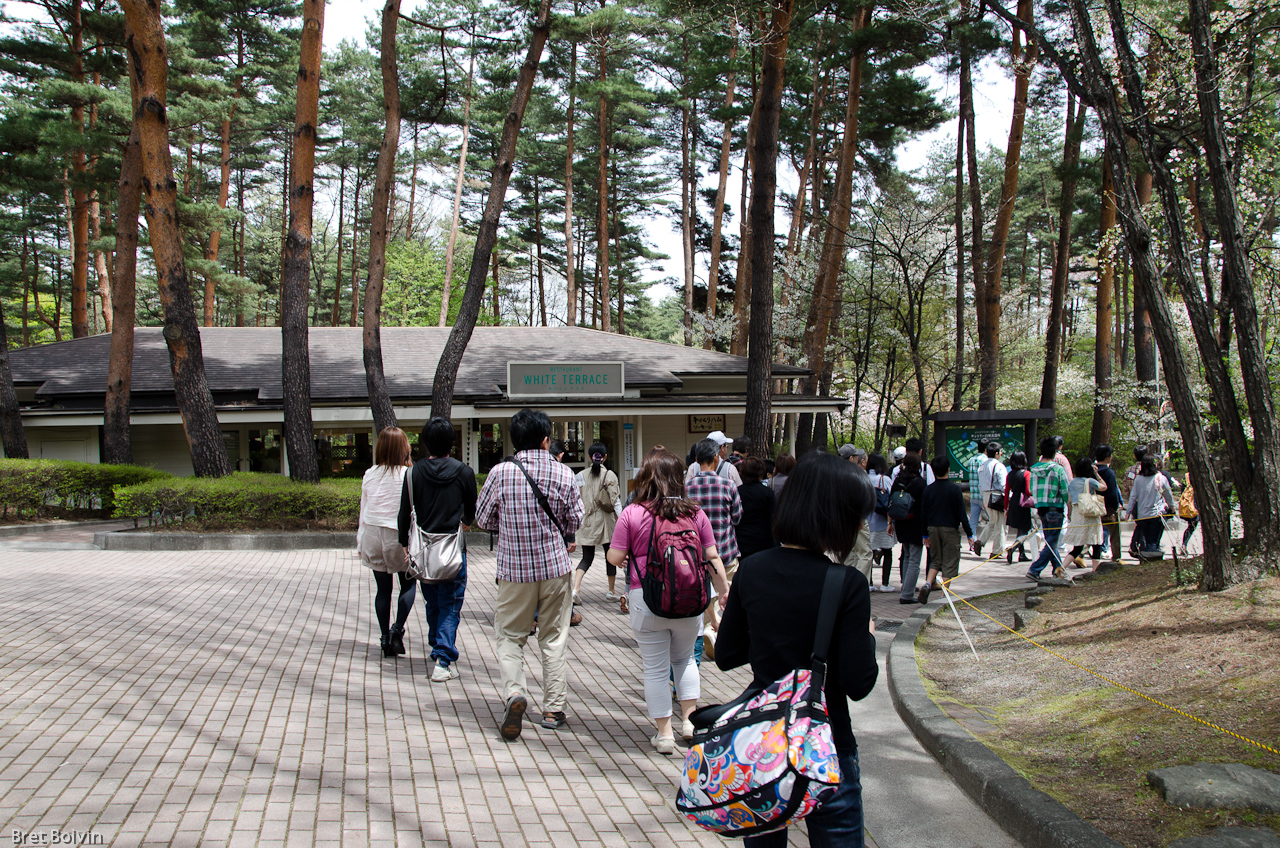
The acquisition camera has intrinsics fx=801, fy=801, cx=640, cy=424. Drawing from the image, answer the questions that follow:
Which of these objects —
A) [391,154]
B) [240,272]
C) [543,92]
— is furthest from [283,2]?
[240,272]

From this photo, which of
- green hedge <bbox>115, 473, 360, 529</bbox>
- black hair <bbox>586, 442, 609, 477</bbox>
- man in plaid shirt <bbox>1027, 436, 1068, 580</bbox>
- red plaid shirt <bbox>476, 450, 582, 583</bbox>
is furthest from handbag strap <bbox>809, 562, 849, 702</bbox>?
green hedge <bbox>115, 473, 360, 529</bbox>

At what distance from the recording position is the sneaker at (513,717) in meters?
4.56

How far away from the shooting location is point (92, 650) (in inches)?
238

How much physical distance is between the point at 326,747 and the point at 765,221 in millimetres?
9485

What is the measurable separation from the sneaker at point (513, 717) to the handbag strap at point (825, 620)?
8.91 feet

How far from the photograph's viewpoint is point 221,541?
1266 cm

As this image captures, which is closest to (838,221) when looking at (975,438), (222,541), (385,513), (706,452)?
(975,438)

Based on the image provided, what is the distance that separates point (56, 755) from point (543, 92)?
26.6 m

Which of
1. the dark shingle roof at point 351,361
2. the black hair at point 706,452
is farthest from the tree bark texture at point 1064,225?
the black hair at point 706,452

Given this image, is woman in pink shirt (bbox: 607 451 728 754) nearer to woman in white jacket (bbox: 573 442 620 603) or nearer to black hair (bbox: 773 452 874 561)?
black hair (bbox: 773 452 874 561)

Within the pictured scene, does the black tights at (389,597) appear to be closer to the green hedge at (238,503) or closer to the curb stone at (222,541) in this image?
the curb stone at (222,541)

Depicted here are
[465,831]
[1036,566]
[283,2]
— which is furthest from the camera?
[283,2]

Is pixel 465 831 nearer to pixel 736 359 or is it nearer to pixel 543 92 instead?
pixel 736 359

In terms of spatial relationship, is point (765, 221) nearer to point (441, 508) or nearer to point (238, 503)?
point (441, 508)
